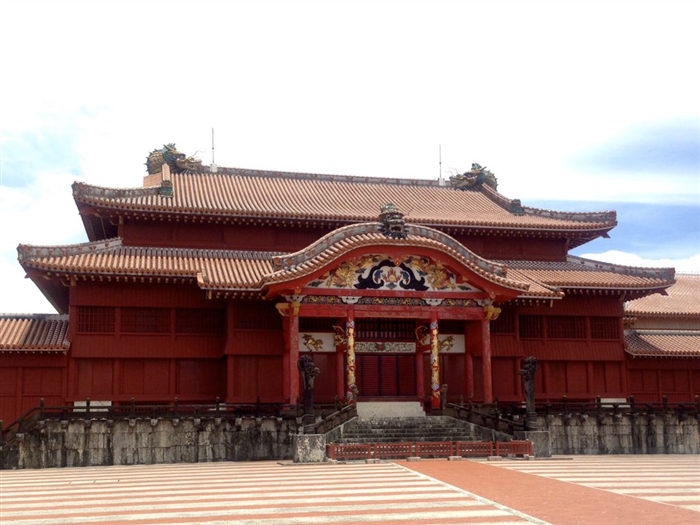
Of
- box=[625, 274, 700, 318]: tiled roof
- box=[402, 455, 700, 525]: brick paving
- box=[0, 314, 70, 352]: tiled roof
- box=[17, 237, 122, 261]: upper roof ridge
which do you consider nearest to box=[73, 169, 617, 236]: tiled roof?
box=[17, 237, 122, 261]: upper roof ridge

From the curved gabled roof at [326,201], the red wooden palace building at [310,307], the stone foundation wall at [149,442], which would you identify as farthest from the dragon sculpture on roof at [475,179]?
the stone foundation wall at [149,442]

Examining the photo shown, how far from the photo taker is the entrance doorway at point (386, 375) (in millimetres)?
30172

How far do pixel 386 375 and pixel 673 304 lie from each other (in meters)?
17.3

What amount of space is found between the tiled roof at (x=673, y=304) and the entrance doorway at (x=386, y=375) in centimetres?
1211

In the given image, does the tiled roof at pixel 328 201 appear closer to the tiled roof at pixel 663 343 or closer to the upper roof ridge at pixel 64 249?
the upper roof ridge at pixel 64 249

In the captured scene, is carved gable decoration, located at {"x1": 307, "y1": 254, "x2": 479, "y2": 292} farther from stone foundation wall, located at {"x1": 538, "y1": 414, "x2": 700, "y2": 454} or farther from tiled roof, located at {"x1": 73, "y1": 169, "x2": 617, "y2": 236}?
stone foundation wall, located at {"x1": 538, "y1": 414, "x2": 700, "y2": 454}

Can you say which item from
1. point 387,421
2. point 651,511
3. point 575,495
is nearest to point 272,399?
point 387,421

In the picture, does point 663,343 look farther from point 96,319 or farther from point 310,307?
point 96,319

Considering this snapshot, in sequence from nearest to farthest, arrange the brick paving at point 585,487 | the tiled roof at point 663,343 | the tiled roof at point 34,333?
the brick paving at point 585,487 → the tiled roof at point 34,333 → the tiled roof at point 663,343

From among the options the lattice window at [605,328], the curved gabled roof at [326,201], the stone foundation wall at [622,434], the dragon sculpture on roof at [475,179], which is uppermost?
the dragon sculpture on roof at [475,179]

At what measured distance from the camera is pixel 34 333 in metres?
28.6

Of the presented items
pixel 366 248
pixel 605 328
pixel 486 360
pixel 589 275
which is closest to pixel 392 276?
pixel 366 248

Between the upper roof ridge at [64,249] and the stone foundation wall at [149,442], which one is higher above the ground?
the upper roof ridge at [64,249]

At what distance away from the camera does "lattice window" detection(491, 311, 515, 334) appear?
3145 cm
